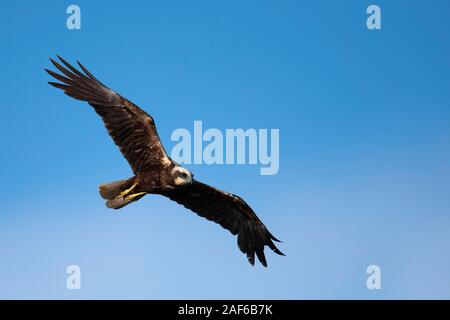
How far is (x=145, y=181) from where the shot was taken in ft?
44.5

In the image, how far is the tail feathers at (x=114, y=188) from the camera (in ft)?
44.8

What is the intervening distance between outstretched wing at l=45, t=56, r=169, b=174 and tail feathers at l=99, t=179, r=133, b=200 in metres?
0.28

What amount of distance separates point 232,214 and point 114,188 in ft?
9.19

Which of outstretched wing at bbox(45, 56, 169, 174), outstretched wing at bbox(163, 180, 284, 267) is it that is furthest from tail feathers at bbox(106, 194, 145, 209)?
outstretched wing at bbox(163, 180, 284, 267)

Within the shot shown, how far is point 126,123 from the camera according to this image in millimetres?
13797

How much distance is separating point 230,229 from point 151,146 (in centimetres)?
279

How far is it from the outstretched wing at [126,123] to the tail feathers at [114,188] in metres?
0.28

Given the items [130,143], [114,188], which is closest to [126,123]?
[130,143]

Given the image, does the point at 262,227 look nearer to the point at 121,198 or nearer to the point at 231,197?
the point at 231,197

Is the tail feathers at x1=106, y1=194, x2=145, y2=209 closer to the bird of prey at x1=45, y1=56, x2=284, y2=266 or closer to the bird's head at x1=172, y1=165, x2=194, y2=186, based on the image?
the bird of prey at x1=45, y1=56, x2=284, y2=266

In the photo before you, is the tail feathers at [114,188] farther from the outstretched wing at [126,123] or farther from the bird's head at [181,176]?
the bird's head at [181,176]

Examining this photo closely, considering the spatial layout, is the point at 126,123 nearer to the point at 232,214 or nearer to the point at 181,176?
the point at 181,176

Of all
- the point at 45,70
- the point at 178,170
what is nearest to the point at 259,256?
the point at 178,170

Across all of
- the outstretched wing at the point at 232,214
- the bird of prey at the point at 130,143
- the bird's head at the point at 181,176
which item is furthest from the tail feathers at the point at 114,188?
the outstretched wing at the point at 232,214
